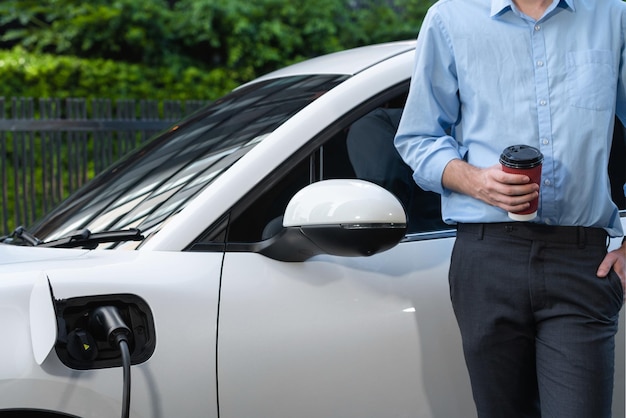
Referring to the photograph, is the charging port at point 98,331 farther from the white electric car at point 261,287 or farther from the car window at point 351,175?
the car window at point 351,175

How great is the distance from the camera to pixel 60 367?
2035mm

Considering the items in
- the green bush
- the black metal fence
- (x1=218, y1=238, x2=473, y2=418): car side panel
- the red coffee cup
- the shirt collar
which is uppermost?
the shirt collar

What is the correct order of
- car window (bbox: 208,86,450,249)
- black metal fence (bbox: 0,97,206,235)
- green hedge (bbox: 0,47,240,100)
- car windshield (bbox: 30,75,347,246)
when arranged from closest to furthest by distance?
1. car window (bbox: 208,86,450,249)
2. car windshield (bbox: 30,75,347,246)
3. black metal fence (bbox: 0,97,206,235)
4. green hedge (bbox: 0,47,240,100)

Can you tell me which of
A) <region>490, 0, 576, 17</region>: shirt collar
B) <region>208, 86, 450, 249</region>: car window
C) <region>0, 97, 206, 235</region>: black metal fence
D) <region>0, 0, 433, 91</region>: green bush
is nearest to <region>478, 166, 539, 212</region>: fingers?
<region>490, 0, 576, 17</region>: shirt collar

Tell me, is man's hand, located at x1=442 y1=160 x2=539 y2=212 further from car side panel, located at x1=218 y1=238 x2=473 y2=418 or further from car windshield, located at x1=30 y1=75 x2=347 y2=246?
car windshield, located at x1=30 y1=75 x2=347 y2=246

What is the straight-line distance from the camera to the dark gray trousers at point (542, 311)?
6.59 ft

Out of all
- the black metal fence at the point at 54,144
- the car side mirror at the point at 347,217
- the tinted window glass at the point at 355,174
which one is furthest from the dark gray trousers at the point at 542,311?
the black metal fence at the point at 54,144

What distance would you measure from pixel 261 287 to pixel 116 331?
1.18 ft

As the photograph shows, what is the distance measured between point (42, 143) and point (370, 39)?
15.4 feet

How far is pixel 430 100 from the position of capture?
2.19 meters

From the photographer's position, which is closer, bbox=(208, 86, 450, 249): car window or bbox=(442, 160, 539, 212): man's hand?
bbox=(442, 160, 539, 212): man's hand

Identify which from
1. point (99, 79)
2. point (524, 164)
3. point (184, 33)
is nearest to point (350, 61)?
point (524, 164)

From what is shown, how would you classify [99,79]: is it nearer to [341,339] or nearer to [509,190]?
[341,339]

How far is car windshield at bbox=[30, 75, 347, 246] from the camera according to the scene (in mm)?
2406
